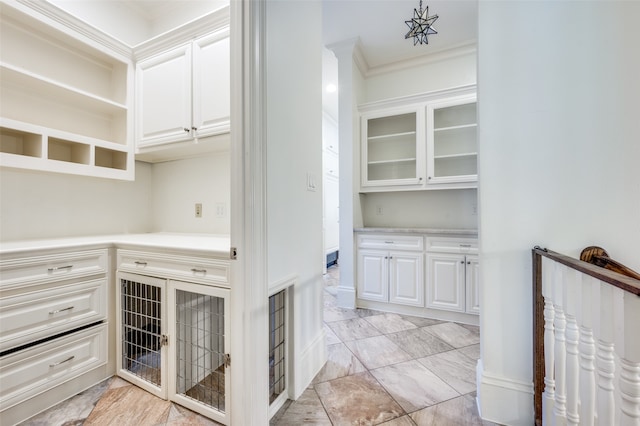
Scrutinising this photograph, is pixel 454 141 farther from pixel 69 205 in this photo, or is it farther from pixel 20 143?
pixel 20 143

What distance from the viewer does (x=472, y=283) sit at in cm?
244

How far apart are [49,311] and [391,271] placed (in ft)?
8.54

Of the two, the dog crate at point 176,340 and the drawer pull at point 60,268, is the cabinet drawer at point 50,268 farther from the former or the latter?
the dog crate at point 176,340

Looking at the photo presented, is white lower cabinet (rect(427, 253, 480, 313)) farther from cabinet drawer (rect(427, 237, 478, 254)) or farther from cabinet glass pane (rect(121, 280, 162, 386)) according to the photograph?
cabinet glass pane (rect(121, 280, 162, 386))

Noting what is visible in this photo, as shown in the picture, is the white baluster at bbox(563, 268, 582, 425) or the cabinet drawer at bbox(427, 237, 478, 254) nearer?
the white baluster at bbox(563, 268, 582, 425)

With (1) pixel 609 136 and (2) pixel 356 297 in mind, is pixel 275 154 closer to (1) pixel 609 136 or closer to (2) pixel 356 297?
(1) pixel 609 136

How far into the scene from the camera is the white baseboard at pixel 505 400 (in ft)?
4.21

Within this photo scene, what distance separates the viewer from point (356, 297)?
9.53 feet

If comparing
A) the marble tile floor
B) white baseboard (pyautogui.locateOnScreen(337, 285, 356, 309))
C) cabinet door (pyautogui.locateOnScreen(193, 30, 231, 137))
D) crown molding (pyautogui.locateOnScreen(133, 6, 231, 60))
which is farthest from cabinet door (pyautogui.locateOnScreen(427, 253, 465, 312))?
crown molding (pyautogui.locateOnScreen(133, 6, 231, 60))

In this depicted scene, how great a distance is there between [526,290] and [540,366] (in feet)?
1.12

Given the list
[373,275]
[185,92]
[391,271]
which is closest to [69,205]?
[185,92]

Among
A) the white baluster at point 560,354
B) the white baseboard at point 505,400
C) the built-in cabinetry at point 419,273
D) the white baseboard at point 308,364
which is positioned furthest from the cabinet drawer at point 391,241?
the white baluster at point 560,354

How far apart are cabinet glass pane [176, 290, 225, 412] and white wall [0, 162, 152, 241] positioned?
1.17m

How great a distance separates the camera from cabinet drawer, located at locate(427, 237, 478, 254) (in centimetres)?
246
